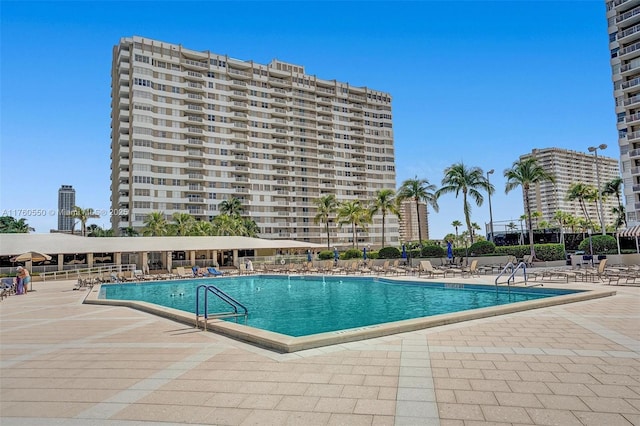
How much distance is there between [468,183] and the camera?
34.1 meters

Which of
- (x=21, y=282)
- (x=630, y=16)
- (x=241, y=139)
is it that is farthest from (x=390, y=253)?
(x=630, y=16)

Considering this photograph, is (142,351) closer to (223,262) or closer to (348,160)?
(223,262)

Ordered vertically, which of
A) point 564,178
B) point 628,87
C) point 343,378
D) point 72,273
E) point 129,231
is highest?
point 564,178

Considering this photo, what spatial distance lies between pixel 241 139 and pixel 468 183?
4873cm

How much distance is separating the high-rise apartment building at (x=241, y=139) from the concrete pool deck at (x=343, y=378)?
59868 millimetres

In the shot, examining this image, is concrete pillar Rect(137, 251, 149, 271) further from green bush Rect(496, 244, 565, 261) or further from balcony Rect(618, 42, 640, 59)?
balcony Rect(618, 42, 640, 59)

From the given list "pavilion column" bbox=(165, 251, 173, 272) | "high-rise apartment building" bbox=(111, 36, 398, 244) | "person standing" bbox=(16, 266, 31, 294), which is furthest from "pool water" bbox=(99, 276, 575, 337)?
"high-rise apartment building" bbox=(111, 36, 398, 244)

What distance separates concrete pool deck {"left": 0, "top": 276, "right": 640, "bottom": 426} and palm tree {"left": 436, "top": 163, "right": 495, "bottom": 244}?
2710cm

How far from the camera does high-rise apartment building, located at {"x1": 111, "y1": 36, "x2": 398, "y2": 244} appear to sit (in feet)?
209

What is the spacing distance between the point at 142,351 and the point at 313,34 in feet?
50.0

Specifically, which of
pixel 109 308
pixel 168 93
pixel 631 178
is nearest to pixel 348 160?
pixel 168 93

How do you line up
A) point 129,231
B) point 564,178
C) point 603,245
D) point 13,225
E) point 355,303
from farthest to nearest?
point 564,178 < point 13,225 < point 129,231 < point 603,245 < point 355,303

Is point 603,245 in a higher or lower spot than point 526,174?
lower

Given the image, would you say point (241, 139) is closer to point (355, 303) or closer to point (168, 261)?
point (168, 261)
